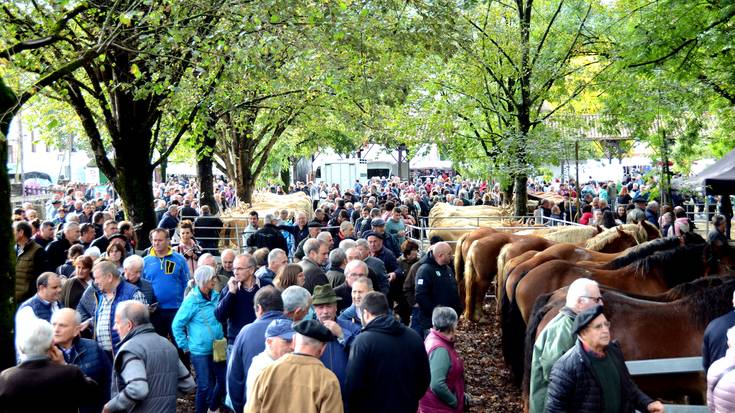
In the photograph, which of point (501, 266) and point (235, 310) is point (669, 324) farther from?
point (501, 266)

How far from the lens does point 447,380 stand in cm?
659

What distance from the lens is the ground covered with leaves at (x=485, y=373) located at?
381 inches

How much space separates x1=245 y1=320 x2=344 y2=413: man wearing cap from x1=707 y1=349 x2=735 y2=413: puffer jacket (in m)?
2.50

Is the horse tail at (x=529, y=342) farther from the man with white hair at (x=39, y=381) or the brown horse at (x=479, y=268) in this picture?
the brown horse at (x=479, y=268)

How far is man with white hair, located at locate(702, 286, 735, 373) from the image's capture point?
641cm

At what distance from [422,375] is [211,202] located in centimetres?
2051

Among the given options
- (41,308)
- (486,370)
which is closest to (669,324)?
(486,370)

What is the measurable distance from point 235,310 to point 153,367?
215cm

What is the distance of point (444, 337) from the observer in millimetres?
6645

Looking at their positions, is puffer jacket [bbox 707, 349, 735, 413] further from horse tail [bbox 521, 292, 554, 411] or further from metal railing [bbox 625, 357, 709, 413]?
horse tail [bbox 521, 292, 554, 411]

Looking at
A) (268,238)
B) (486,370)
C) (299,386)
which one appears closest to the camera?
(299,386)

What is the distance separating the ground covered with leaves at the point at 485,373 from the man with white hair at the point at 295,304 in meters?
3.77

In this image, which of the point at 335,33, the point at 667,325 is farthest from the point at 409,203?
the point at 667,325

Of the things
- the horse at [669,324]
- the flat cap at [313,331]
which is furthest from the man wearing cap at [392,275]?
the flat cap at [313,331]
